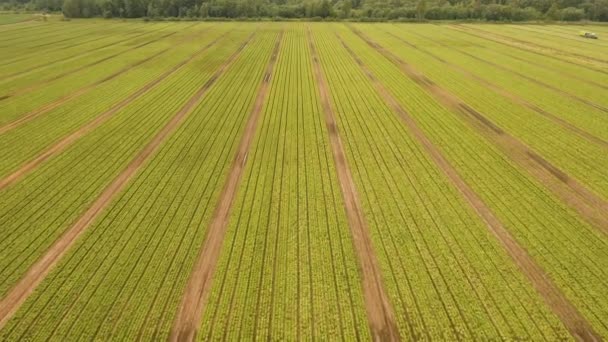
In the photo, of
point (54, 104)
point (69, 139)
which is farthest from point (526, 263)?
point (54, 104)

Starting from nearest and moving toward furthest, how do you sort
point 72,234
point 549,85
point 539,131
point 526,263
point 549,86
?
point 526,263
point 72,234
point 539,131
point 549,86
point 549,85

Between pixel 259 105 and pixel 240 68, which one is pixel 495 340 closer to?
pixel 259 105

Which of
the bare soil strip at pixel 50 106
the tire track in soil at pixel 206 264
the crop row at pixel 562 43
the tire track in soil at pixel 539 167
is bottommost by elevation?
the tire track in soil at pixel 206 264

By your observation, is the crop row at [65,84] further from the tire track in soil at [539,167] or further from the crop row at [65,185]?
the tire track in soil at [539,167]

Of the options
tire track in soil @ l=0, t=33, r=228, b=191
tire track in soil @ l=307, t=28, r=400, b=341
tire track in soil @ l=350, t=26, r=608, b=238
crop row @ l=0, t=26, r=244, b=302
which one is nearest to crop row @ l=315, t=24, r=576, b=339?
tire track in soil @ l=307, t=28, r=400, b=341

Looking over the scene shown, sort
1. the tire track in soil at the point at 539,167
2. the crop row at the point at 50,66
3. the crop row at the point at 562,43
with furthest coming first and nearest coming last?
1. the crop row at the point at 562,43
2. the crop row at the point at 50,66
3. the tire track in soil at the point at 539,167

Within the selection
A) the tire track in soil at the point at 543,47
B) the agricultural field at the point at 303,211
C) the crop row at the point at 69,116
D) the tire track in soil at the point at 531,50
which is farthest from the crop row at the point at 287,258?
the tire track in soil at the point at 543,47

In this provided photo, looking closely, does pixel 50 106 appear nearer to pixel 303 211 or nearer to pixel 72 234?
pixel 72 234
